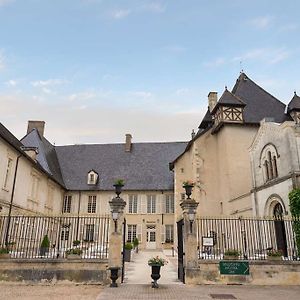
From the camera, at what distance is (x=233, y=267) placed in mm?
10719

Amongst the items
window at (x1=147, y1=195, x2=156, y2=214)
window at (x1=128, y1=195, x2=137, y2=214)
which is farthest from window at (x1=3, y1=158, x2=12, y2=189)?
window at (x1=147, y1=195, x2=156, y2=214)

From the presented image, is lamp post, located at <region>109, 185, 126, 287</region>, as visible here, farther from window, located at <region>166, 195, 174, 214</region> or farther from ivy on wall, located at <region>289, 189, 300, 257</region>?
window, located at <region>166, 195, 174, 214</region>

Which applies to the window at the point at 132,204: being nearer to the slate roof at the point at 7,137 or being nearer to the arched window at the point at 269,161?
the slate roof at the point at 7,137

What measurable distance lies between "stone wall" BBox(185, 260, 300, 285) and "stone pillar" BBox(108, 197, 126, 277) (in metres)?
2.54

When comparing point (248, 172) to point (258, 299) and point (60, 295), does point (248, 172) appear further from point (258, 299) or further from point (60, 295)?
point (60, 295)

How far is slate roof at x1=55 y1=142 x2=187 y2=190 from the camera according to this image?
1283 inches

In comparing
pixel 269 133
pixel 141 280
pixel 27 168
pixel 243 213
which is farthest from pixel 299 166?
pixel 27 168

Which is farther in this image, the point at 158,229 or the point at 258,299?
the point at 158,229

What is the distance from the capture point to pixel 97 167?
34.8 metres

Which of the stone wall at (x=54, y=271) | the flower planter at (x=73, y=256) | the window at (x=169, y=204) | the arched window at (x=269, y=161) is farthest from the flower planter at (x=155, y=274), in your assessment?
the window at (x=169, y=204)

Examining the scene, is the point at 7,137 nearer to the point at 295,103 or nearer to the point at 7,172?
the point at 7,172

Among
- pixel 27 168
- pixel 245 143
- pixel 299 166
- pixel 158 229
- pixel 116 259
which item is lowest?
pixel 116 259

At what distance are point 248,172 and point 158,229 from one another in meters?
12.8

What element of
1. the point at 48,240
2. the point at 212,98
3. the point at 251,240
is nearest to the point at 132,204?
the point at 212,98
